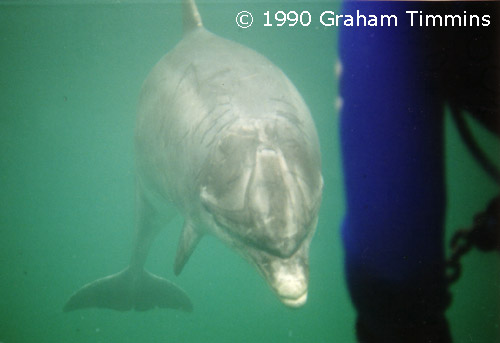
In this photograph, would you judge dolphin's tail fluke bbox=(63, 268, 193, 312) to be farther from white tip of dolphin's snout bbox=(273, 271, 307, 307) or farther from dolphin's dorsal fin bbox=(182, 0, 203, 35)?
white tip of dolphin's snout bbox=(273, 271, 307, 307)

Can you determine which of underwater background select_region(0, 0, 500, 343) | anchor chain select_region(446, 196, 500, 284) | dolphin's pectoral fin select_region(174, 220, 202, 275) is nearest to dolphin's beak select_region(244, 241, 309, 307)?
dolphin's pectoral fin select_region(174, 220, 202, 275)

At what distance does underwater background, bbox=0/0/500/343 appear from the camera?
15531 millimetres

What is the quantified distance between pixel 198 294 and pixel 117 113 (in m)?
13.7

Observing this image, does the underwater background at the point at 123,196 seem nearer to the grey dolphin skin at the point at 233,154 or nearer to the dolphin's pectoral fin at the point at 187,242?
the grey dolphin skin at the point at 233,154

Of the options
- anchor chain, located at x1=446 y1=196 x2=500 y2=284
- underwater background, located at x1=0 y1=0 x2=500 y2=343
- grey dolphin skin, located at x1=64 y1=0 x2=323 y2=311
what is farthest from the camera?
underwater background, located at x1=0 y1=0 x2=500 y2=343

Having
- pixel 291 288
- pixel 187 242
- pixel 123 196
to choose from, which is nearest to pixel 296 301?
pixel 291 288

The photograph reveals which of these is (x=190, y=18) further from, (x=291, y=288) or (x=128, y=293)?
(x=128, y=293)

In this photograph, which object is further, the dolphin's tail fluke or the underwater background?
the underwater background

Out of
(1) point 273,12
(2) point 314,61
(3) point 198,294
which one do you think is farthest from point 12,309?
(2) point 314,61

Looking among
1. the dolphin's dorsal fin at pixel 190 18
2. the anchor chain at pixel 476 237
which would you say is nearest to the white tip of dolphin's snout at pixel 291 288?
the anchor chain at pixel 476 237

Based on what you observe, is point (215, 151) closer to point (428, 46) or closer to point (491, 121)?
point (491, 121)

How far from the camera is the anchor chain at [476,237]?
4.25 metres

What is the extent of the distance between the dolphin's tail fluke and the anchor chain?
5801 mm

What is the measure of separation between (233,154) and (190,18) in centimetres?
415
